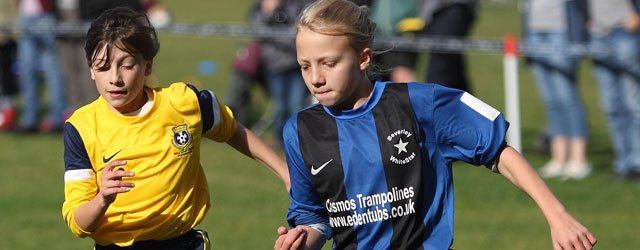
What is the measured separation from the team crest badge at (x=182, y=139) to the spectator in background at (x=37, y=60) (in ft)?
28.8

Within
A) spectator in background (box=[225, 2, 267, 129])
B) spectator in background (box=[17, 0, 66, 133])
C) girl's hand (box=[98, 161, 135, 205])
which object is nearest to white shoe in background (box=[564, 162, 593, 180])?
spectator in background (box=[225, 2, 267, 129])

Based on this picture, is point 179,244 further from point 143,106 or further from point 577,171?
point 577,171

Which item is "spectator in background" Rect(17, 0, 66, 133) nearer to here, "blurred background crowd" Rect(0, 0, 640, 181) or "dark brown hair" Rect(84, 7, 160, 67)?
"blurred background crowd" Rect(0, 0, 640, 181)

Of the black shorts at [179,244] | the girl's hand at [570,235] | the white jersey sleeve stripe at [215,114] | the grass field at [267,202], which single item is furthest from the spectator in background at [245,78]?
the girl's hand at [570,235]

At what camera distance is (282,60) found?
13.0 metres

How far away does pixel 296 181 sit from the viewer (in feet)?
16.8

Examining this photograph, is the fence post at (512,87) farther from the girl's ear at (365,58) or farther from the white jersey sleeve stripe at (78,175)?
the white jersey sleeve stripe at (78,175)

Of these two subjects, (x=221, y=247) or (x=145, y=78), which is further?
(x=221, y=247)

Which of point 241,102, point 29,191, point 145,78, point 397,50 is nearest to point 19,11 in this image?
point 241,102

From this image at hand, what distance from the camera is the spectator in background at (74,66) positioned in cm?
1402

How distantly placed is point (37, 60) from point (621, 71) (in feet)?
21.7

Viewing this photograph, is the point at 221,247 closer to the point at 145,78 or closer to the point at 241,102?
the point at 145,78

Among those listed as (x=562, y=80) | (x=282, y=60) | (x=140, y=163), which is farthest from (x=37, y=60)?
(x=140, y=163)

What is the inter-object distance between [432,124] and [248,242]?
4179 millimetres
